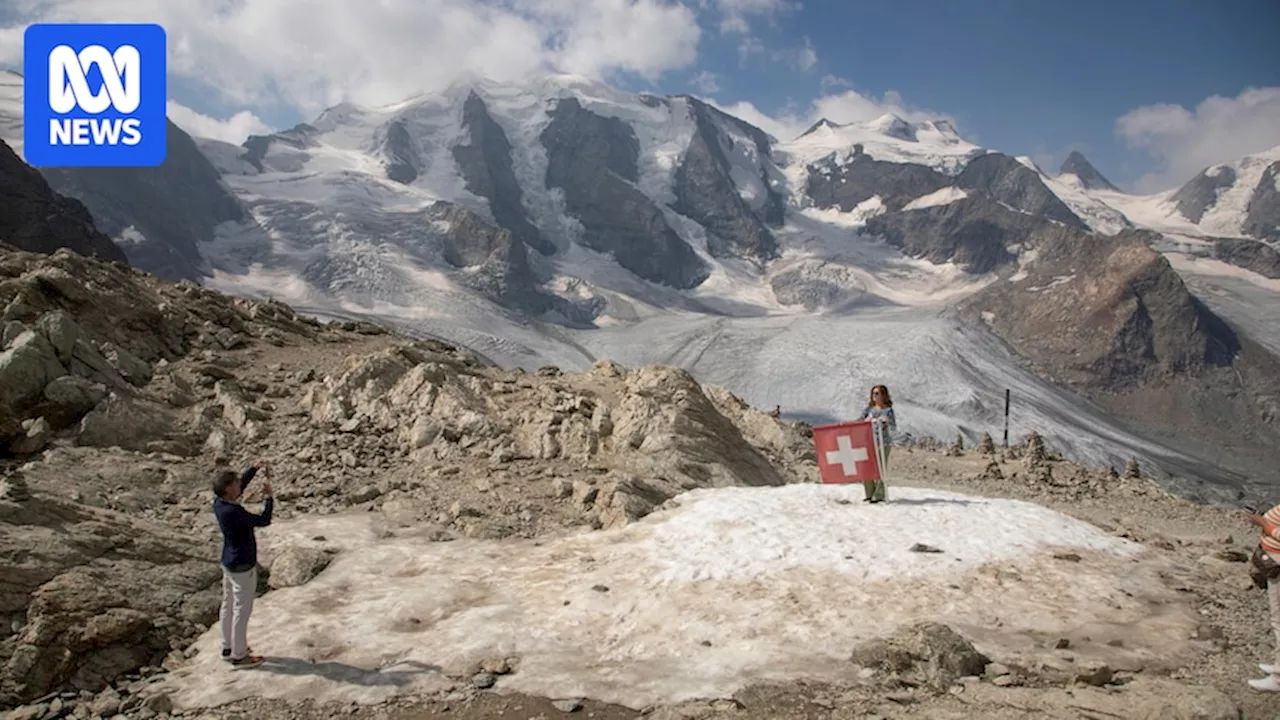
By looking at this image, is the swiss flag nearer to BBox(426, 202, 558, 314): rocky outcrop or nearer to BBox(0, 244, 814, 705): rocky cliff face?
BBox(0, 244, 814, 705): rocky cliff face

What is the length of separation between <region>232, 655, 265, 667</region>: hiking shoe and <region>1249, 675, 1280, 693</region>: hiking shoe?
914cm

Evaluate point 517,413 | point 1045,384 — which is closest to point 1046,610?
point 517,413

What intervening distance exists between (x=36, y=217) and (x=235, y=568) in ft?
261

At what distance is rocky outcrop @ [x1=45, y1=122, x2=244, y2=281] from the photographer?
504 ft

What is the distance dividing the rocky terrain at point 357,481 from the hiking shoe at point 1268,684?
0.45ft

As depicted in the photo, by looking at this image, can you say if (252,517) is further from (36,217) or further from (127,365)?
(36,217)

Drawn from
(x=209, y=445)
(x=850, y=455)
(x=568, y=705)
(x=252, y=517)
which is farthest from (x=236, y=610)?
(x=850, y=455)

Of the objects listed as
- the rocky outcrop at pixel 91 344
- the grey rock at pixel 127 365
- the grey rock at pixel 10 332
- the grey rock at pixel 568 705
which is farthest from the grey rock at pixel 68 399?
the grey rock at pixel 568 705

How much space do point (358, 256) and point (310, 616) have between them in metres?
163

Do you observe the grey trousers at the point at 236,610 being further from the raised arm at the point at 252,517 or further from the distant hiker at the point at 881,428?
the distant hiker at the point at 881,428

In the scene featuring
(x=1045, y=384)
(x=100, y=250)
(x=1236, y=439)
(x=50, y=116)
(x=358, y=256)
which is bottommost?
(x=1236, y=439)

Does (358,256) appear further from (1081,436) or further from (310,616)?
(310,616)

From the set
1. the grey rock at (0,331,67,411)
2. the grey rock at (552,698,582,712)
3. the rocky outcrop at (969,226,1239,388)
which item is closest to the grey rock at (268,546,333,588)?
the grey rock at (552,698,582,712)

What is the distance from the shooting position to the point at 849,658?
7.36m
